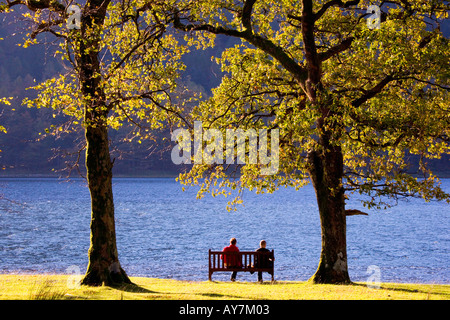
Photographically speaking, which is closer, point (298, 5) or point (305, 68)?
point (305, 68)

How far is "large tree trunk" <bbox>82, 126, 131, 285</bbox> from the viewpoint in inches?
595

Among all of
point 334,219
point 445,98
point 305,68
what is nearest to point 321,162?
point 334,219

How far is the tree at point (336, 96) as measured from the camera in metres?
15.4

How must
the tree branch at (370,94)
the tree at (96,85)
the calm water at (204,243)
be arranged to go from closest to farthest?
1. the tree at (96,85)
2. the tree branch at (370,94)
3. the calm water at (204,243)

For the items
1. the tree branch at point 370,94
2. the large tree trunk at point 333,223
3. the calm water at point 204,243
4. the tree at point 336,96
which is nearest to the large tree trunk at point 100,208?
the calm water at point 204,243

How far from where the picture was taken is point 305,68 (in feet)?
60.8

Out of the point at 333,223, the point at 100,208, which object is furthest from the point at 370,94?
the point at 100,208

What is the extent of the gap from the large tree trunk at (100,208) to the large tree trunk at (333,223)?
7112mm

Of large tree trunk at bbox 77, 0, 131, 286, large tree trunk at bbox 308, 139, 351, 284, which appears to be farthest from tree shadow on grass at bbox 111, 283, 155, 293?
large tree trunk at bbox 308, 139, 351, 284

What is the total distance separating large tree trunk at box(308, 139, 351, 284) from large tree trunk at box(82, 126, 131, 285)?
711cm

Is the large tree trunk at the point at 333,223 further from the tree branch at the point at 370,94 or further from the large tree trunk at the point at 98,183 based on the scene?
the large tree trunk at the point at 98,183
